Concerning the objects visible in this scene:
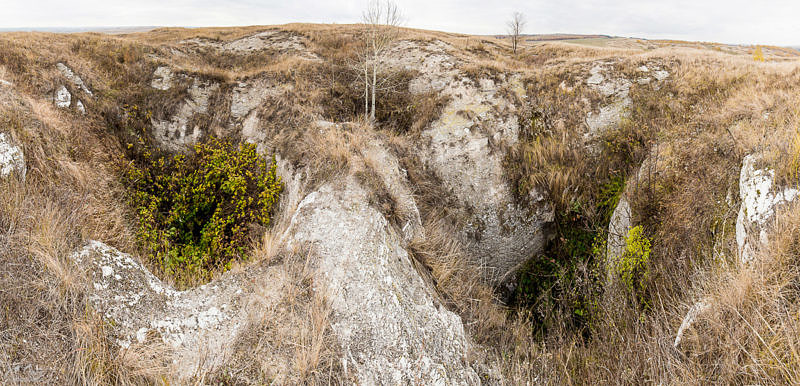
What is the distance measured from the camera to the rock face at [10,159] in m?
6.21

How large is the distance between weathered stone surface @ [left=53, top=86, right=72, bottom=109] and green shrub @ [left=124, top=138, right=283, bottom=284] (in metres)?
2.16

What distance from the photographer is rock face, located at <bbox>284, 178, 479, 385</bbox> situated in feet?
17.1

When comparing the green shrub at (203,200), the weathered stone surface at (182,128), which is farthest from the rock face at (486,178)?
the weathered stone surface at (182,128)

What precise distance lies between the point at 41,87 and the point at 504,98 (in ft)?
48.5

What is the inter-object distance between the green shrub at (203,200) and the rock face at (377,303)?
2.11m

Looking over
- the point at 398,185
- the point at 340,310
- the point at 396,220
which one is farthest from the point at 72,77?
the point at 340,310

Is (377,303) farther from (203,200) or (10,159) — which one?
(10,159)

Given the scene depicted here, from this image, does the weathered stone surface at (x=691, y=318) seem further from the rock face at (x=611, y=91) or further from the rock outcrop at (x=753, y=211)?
the rock face at (x=611, y=91)

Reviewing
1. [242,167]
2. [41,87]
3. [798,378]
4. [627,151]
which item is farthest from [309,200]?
[627,151]

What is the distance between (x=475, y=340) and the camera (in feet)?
20.8

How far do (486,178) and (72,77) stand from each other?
538 inches

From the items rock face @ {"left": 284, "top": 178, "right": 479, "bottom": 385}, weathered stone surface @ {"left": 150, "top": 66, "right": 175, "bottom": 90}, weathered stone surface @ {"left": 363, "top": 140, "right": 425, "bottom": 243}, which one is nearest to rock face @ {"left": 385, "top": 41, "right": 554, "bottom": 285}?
weathered stone surface @ {"left": 363, "top": 140, "right": 425, "bottom": 243}

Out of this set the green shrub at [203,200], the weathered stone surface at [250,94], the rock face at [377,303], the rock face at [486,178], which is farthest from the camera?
the weathered stone surface at [250,94]

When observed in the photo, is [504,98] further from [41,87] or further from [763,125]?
[41,87]
